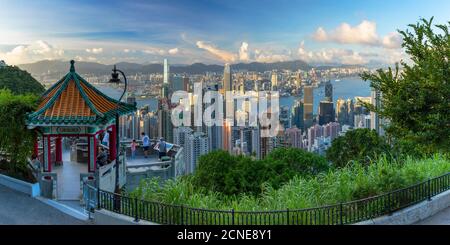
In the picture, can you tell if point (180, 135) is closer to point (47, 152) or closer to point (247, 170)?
point (247, 170)

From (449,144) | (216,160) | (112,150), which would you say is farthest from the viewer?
(216,160)

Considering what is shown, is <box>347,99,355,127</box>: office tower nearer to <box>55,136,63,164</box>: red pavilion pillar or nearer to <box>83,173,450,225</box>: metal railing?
<box>55,136,63,164</box>: red pavilion pillar

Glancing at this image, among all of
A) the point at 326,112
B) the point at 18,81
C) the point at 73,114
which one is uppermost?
the point at 18,81

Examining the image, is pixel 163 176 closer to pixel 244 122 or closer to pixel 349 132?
pixel 349 132

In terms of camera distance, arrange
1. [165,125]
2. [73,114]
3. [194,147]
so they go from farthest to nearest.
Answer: [165,125] < [194,147] < [73,114]

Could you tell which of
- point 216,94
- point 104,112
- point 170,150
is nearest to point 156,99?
point 216,94

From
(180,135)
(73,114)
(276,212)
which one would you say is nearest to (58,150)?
(73,114)

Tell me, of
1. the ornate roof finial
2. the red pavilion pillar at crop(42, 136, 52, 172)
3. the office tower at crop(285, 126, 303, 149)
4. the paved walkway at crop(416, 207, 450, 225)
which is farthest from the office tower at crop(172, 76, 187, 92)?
the paved walkway at crop(416, 207, 450, 225)
